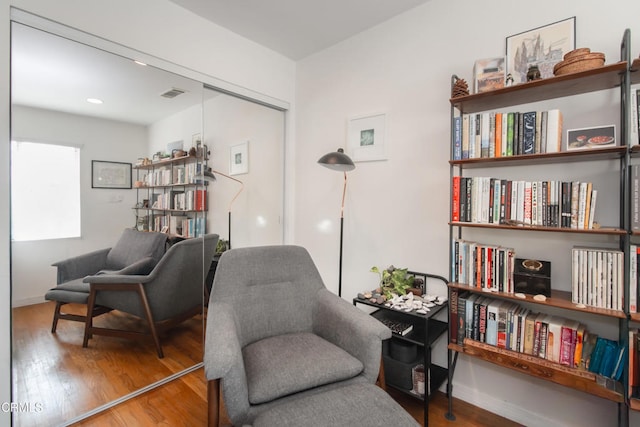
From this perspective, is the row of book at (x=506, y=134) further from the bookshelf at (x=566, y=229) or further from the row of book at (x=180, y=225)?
the row of book at (x=180, y=225)

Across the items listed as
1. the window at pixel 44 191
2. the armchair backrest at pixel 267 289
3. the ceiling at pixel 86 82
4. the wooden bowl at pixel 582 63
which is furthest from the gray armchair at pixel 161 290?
the wooden bowl at pixel 582 63

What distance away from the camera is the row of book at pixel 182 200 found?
216cm

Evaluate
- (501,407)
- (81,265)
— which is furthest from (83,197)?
(501,407)

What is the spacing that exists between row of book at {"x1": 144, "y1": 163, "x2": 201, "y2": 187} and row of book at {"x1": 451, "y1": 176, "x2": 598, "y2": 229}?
186 cm

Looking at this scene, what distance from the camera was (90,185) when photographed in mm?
1865

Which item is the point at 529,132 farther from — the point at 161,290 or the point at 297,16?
the point at 161,290

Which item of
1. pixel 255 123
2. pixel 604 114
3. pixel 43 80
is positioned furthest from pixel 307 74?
pixel 604 114

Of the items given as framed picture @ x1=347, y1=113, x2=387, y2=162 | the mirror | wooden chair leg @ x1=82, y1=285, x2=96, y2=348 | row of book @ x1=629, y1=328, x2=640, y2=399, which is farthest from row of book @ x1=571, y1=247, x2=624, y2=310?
wooden chair leg @ x1=82, y1=285, x2=96, y2=348

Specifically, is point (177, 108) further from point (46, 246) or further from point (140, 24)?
point (46, 246)

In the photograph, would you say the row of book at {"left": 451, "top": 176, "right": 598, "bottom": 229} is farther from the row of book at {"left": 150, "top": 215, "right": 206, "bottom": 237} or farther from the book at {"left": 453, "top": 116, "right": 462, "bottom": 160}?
the row of book at {"left": 150, "top": 215, "right": 206, "bottom": 237}

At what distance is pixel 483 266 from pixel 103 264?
2.32 meters

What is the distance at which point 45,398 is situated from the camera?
166 cm

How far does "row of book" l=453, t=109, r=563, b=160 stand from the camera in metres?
1.48

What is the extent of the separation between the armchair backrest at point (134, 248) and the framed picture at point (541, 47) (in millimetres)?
2504
